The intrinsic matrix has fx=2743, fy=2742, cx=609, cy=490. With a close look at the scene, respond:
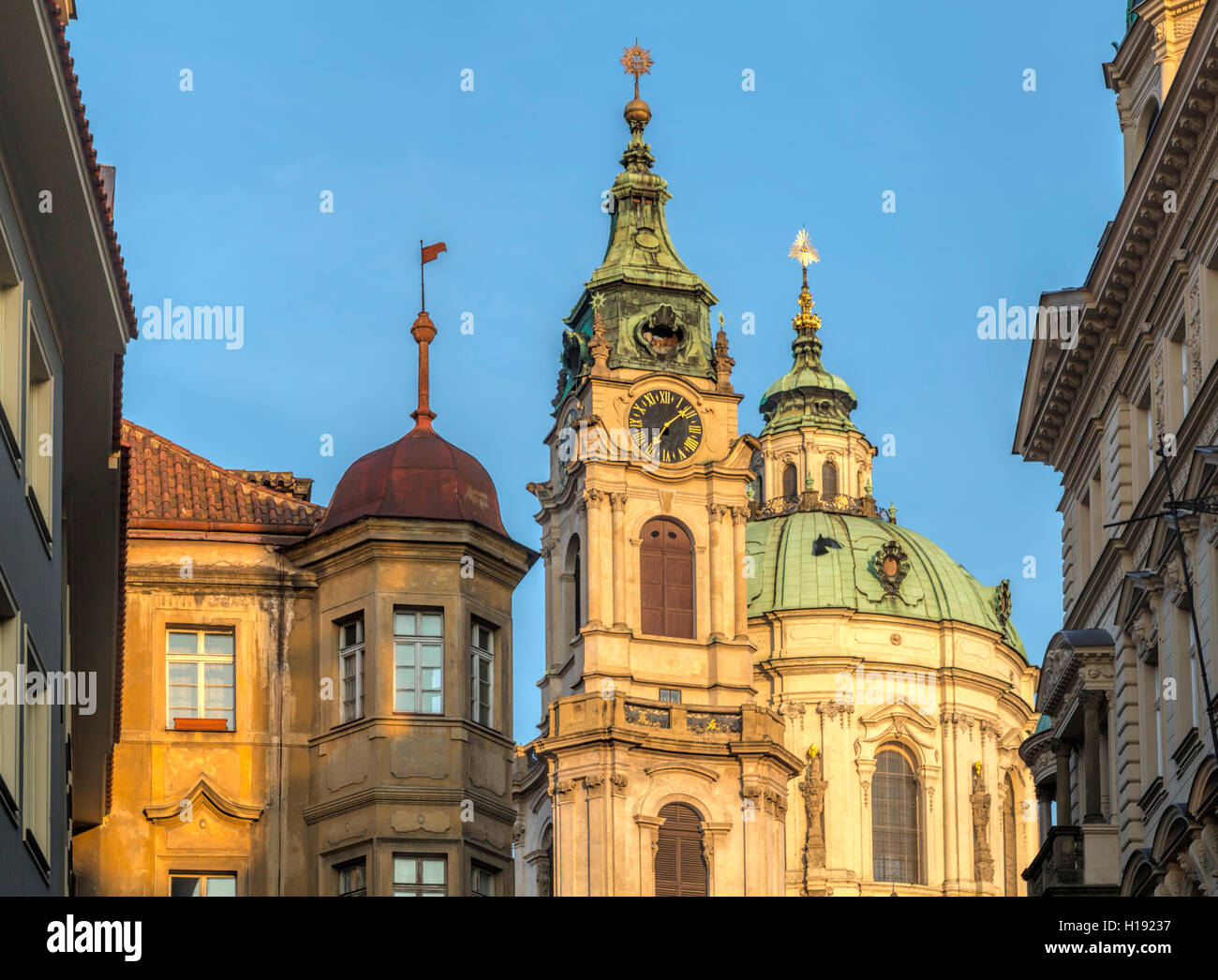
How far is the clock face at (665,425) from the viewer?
346 feet

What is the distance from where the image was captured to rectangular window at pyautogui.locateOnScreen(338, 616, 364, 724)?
140 ft

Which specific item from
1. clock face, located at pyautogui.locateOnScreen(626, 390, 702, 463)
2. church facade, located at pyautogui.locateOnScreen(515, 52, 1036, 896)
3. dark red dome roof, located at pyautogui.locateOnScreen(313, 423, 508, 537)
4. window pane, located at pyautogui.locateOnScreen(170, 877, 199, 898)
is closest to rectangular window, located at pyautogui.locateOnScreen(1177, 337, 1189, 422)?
dark red dome roof, located at pyautogui.locateOnScreen(313, 423, 508, 537)

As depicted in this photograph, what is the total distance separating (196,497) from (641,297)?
216 feet

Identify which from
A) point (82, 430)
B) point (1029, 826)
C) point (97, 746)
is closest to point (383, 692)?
point (97, 746)

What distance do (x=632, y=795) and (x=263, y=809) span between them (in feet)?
187

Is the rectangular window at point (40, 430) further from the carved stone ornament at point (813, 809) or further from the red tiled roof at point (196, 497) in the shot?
the carved stone ornament at point (813, 809)

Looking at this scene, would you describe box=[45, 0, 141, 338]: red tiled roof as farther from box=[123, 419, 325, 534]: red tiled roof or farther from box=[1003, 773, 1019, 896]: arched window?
box=[1003, 773, 1019, 896]: arched window

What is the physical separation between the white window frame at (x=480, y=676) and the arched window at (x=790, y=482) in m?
91.5

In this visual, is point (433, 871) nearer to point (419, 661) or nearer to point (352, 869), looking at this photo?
point (352, 869)

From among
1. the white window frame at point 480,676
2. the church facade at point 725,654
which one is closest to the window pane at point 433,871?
the white window frame at point 480,676

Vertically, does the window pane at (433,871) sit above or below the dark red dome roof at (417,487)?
below

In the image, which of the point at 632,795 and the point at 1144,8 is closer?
the point at 1144,8
